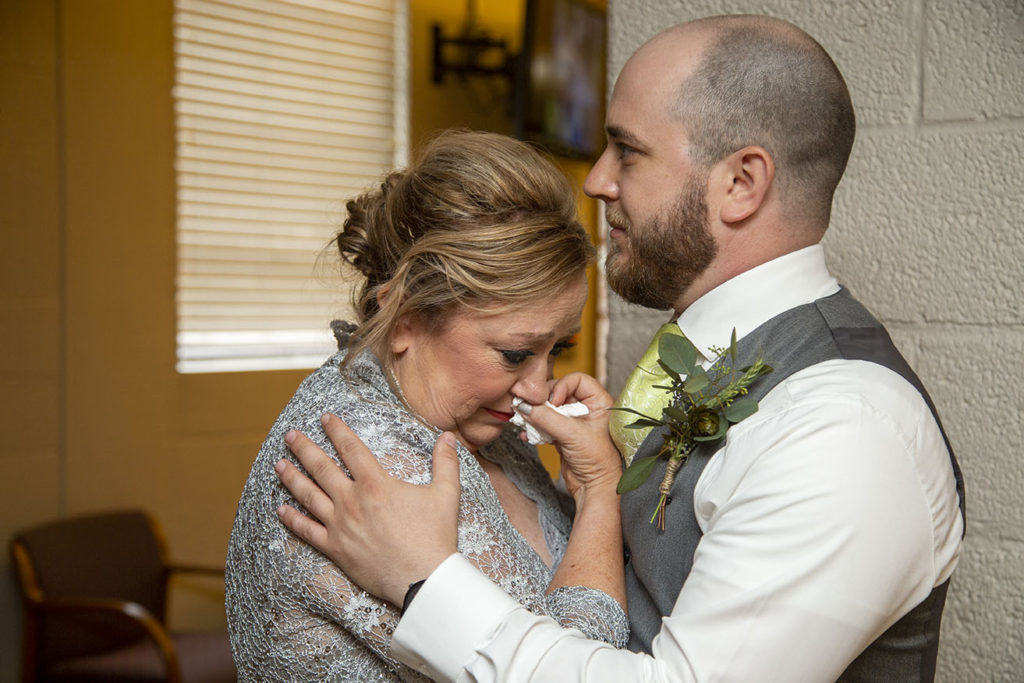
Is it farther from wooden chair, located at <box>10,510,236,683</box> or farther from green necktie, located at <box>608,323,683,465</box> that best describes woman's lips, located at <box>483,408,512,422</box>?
wooden chair, located at <box>10,510,236,683</box>

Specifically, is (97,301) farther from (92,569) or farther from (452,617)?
(452,617)

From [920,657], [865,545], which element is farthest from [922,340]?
[865,545]

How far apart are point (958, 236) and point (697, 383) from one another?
0.77m

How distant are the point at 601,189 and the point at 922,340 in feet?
2.41

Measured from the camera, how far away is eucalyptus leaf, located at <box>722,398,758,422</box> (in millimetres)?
1263

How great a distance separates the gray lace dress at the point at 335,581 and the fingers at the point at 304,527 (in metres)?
0.02

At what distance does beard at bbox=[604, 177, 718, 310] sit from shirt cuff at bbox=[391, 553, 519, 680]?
544 mm

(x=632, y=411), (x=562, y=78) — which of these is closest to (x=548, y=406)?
(x=632, y=411)

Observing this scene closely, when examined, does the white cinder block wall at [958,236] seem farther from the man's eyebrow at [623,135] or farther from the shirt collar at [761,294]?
the man's eyebrow at [623,135]

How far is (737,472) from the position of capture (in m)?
1.24

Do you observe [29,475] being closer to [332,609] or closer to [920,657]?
[332,609]

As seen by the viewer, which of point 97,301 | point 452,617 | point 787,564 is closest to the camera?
point 787,564

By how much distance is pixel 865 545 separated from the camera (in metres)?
1.13

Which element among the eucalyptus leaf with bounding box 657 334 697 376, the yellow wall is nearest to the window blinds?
the yellow wall
